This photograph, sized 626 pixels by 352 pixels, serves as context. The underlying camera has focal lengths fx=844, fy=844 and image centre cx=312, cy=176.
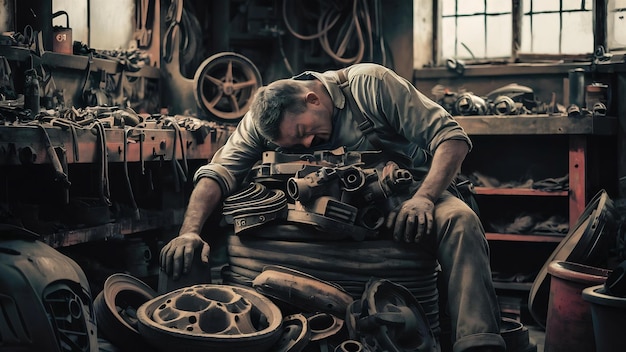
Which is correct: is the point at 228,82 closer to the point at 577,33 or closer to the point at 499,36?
the point at 499,36

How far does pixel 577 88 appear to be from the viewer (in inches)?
233

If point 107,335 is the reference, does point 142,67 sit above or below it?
above

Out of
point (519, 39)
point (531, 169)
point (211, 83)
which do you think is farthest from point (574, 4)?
point (211, 83)

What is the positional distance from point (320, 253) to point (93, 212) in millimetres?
1516

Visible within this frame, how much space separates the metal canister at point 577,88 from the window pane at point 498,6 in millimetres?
998

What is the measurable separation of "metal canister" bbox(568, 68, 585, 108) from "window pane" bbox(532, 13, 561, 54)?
662mm

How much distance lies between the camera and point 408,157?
3797 mm

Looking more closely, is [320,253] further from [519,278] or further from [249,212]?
[519,278]

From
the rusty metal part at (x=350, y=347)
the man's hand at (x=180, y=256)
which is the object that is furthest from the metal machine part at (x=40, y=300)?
the rusty metal part at (x=350, y=347)

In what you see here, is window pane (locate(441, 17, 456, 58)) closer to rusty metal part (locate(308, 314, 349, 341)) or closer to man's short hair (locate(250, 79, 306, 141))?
man's short hair (locate(250, 79, 306, 141))

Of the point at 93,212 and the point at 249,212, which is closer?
the point at 249,212

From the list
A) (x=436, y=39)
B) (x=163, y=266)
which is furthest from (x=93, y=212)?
(x=436, y=39)

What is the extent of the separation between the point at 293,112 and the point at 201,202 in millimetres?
585

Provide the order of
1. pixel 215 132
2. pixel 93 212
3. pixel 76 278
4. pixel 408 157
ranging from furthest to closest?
pixel 215 132 < pixel 93 212 < pixel 408 157 < pixel 76 278
